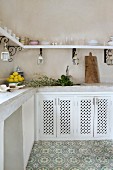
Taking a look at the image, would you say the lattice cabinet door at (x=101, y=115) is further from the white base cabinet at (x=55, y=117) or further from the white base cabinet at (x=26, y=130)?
the white base cabinet at (x=26, y=130)

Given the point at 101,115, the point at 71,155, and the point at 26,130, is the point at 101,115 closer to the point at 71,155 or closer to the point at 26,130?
the point at 71,155

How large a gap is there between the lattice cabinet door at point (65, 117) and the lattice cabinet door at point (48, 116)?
0.08 meters

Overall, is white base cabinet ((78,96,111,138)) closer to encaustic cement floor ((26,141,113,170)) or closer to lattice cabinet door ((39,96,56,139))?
encaustic cement floor ((26,141,113,170))


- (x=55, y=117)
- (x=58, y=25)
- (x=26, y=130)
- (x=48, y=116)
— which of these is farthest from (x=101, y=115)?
(x=58, y=25)

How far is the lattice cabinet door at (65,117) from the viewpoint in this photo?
10.3 feet

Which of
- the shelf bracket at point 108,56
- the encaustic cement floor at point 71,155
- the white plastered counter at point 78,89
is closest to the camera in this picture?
the encaustic cement floor at point 71,155

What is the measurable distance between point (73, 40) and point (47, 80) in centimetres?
100

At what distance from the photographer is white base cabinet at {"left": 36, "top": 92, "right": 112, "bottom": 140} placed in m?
3.12

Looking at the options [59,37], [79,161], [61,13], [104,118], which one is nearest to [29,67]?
[59,37]

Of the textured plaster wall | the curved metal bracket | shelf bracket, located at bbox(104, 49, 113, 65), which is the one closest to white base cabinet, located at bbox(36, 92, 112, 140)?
the textured plaster wall

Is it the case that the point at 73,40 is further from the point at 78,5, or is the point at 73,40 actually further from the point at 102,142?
the point at 102,142

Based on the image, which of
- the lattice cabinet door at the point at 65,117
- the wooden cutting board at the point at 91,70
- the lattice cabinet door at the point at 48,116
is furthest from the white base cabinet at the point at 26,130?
the wooden cutting board at the point at 91,70

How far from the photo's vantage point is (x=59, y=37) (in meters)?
3.77

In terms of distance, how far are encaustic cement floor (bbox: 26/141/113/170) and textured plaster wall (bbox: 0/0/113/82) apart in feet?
4.44
